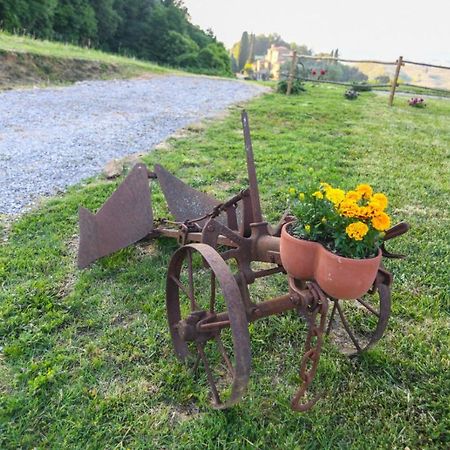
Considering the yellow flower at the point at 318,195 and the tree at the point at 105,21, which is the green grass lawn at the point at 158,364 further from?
the tree at the point at 105,21

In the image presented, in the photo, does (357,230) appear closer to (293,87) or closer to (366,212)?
(366,212)

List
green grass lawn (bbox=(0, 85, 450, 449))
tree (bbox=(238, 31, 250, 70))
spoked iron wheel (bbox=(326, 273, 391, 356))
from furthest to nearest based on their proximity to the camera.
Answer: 1. tree (bbox=(238, 31, 250, 70))
2. spoked iron wheel (bbox=(326, 273, 391, 356))
3. green grass lawn (bbox=(0, 85, 450, 449))

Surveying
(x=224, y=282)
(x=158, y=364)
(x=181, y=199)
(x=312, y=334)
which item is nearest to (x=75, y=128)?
(x=181, y=199)

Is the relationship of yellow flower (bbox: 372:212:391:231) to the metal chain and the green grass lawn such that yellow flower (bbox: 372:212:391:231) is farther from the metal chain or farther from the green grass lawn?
the green grass lawn

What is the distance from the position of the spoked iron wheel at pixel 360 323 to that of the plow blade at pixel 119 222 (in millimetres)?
1574

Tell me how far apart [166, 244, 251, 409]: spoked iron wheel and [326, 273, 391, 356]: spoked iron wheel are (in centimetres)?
68

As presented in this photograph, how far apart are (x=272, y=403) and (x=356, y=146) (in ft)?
19.5

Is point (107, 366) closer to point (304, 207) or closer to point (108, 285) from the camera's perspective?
point (108, 285)

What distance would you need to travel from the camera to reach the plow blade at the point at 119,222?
309 cm

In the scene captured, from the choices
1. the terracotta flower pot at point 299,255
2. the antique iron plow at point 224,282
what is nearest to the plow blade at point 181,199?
the antique iron plow at point 224,282

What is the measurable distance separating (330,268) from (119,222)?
6.61ft

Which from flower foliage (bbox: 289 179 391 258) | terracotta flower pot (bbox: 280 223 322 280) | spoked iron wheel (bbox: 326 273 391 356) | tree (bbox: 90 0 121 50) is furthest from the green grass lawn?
tree (bbox: 90 0 121 50)

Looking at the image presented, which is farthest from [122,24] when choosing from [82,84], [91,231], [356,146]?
[91,231]

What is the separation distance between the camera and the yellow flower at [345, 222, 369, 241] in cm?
146
